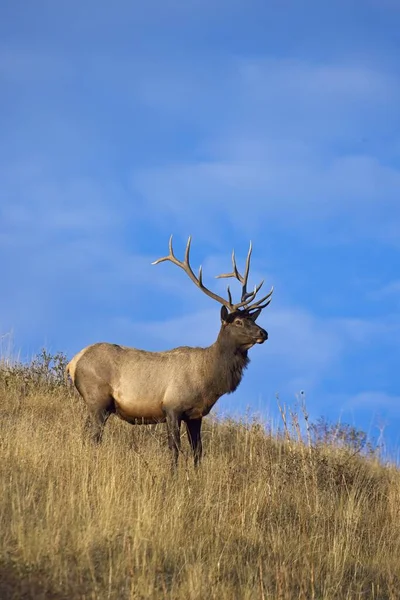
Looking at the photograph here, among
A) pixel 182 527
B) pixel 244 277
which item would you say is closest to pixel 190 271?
pixel 244 277

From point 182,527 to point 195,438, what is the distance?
3939mm

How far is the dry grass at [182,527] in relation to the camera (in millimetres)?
6508

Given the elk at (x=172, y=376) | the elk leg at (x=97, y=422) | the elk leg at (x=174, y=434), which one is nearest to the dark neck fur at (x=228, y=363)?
the elk at (x=172, y=376)

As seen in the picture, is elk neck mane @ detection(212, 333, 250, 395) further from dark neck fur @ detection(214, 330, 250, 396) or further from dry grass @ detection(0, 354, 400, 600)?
dry grass @ detection(0, 354, 400, 600)

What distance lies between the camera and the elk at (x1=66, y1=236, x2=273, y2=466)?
11.8 metres

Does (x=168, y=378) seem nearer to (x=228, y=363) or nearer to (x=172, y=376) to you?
(x=172, y=376)

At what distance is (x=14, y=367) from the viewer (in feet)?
56.5

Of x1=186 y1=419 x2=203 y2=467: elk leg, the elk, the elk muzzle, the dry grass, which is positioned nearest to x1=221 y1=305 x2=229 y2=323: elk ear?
the elk

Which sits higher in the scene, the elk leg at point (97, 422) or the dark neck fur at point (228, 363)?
the dark neck fur at point (228, 363)

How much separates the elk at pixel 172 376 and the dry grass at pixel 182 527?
20.1 inches

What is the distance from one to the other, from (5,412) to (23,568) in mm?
8508

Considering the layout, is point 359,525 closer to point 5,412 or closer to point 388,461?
point 388,461

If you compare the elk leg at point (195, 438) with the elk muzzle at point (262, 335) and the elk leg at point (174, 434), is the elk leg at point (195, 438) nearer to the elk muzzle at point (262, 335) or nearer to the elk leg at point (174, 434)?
the elk leg at point (174, 434)

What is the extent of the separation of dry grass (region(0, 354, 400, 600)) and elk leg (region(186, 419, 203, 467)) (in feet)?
1.31
